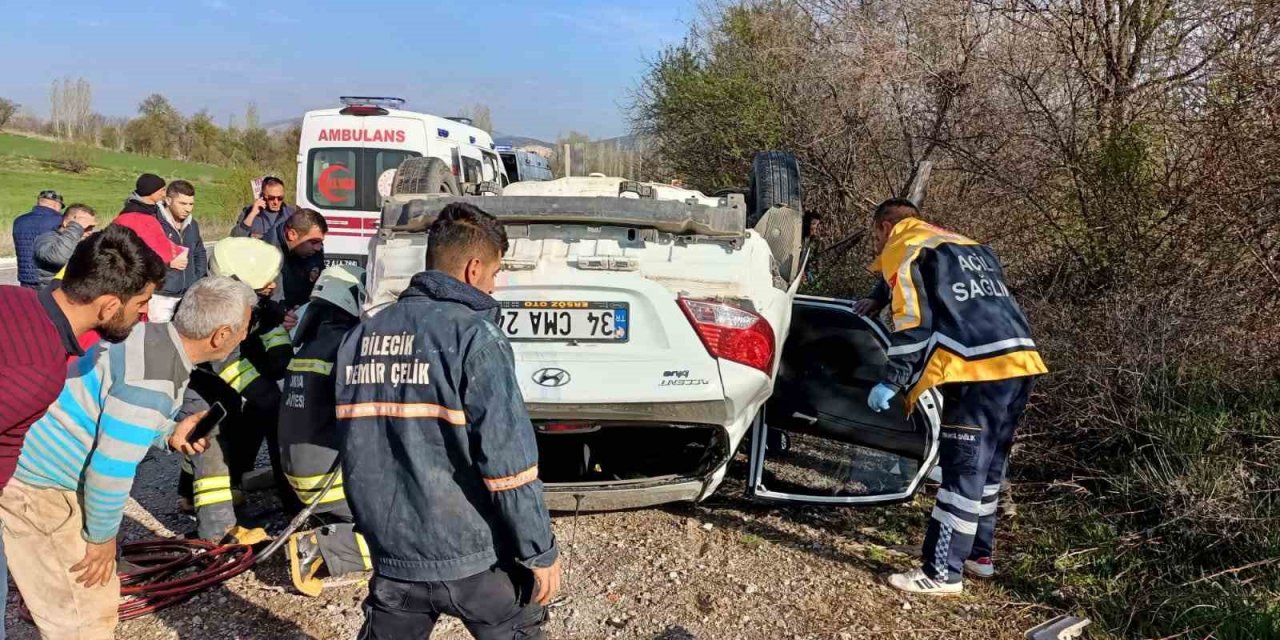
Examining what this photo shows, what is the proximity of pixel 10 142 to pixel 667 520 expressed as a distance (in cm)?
6731

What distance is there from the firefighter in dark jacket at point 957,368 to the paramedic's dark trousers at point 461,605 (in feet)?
6.53

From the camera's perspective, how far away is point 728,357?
3.22m

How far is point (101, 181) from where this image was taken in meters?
44.5

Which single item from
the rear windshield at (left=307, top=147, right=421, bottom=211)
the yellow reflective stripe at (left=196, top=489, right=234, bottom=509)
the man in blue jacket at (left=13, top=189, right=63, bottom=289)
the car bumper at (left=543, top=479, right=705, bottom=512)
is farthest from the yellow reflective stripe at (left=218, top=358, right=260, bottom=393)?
the rear windshield at (left=307, top=147, right=421, bottom=211)

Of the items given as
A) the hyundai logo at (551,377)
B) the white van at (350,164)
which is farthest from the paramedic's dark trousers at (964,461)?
the white van at (350,164)

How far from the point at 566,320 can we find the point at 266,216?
5.38 meters

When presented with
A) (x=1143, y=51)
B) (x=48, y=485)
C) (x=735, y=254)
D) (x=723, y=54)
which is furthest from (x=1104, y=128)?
(x=723, y=54)

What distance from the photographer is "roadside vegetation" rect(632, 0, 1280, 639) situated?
3406mm

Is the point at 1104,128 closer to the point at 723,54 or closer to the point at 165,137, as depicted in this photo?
the point at 723,54

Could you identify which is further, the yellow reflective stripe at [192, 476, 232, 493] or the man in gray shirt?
the man in gray shirt

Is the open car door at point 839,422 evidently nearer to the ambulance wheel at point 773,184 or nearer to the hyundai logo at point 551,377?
the hyundai logo at point 551,377

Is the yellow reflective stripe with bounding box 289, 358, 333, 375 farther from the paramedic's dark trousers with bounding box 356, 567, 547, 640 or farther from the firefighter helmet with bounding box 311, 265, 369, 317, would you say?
the paramedic's dark trousers with bounding box 356, 567, 547, 640

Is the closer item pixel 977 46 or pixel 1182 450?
pixel 1182 450

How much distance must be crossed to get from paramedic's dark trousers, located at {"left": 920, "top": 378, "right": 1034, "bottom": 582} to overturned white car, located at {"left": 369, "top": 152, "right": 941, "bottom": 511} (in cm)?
21
